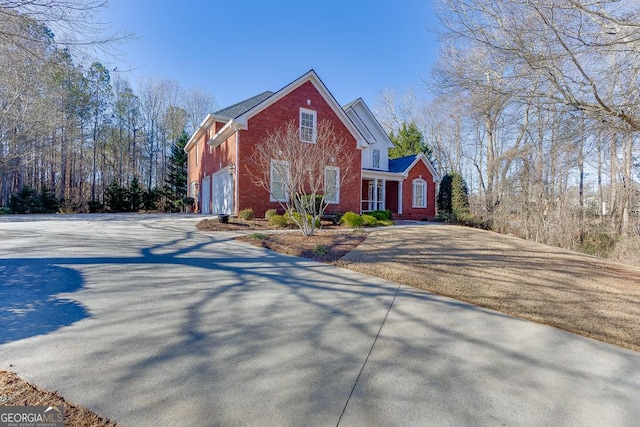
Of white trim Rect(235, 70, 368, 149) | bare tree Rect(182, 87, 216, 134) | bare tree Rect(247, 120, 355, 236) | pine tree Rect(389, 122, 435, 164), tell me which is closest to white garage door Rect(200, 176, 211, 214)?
bare tree Rect(247, 120, 355, 236)

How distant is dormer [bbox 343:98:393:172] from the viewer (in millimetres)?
21219

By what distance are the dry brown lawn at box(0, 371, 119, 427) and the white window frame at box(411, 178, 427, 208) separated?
2150 cm

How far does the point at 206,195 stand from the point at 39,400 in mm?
18965

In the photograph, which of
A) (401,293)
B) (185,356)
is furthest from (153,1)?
(401,293)

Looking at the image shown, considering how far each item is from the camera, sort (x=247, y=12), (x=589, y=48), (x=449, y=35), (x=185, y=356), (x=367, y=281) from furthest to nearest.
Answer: (x=247, y=12)
(x=449, y=35)
(x=589, y=48)
(x=367, y=281)
(x=185, y=356)

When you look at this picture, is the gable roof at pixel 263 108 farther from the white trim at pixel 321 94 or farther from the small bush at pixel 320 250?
the small bush at pixel 320 250

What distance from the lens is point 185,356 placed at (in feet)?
8.43

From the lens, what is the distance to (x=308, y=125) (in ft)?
50.1

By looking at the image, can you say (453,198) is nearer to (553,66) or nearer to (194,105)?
(553,66)

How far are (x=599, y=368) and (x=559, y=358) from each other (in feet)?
0.97

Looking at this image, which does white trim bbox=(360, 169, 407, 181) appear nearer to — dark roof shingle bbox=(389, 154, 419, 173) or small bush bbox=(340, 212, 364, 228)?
dark roof shingle bbox=(389, 154, 419, 173)

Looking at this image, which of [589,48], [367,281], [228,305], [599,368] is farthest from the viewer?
[589,48]

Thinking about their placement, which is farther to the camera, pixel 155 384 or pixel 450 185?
pixel 450 185

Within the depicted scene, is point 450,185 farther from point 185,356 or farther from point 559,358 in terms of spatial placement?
point 185,356
